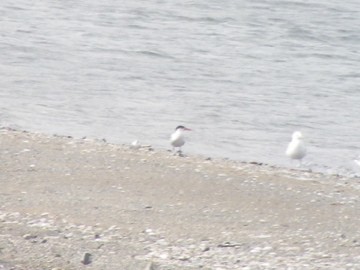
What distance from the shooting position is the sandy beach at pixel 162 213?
310 inches

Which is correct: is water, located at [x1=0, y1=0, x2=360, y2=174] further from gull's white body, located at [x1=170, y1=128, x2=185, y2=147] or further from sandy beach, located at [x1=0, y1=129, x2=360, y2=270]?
sandy beach, located at [x1=0, y1=129, x2=360, y2=270]

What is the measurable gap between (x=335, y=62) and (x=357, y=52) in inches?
48.8

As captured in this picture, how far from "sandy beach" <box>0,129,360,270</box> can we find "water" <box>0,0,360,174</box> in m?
2.56

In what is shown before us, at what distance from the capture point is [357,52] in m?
22.7

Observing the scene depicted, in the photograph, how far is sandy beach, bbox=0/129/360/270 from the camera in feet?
25.8

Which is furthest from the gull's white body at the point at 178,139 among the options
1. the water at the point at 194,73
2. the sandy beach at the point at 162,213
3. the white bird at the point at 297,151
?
the sandy beach at the point at 162,213

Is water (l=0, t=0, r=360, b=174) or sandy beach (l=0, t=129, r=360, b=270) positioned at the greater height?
sandy beach (l=0, t=129, r=360, b=270)

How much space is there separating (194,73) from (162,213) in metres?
10.6

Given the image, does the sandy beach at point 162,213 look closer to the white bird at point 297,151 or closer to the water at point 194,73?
the white bird at point 297,151

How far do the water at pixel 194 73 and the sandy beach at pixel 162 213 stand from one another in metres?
2.56

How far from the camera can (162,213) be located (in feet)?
29.1

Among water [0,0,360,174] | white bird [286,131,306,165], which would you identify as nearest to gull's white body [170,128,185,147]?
water [0,0,360,174]

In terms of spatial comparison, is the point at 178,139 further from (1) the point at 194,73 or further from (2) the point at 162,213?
(1) the point at 194,73

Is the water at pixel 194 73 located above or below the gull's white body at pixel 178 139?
below
